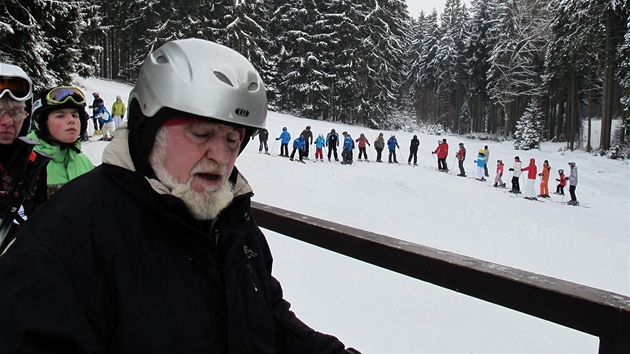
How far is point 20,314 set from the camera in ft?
3.54

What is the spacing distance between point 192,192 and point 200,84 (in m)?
0.38

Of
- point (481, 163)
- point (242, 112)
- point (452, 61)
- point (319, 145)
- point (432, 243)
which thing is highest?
point (452, 61)

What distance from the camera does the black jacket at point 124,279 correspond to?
3.68 ft

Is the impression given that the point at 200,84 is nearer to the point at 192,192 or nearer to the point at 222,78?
the point at 222,78

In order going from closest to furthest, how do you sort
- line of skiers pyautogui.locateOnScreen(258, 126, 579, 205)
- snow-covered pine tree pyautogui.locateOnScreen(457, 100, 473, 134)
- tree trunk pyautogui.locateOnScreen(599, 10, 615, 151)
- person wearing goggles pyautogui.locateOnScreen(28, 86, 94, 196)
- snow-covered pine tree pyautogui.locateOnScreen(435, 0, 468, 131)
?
1. person wearing goggles pyautogui.locateOnScreen(28, 86, 94, 196)
2. line of skiers pyautogui.locateOnScreen(258, 126, 579, 205)
3. tree trunk pyautogui.locateOnScreen(599, 10, 615, 151)
4. snow-covered pine tree pyautogui.locateOnScreen(435, 0, 468, 131)
5. snow-covered pine tree pyautogui.locateOnScreen(457, 100, 473, 134)

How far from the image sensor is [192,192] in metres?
1.57

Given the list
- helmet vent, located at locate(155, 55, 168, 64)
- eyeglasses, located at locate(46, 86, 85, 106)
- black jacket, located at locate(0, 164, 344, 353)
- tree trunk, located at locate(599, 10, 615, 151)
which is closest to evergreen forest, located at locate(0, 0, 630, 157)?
tree trunk, located at locate(599, 10, 615, 151)

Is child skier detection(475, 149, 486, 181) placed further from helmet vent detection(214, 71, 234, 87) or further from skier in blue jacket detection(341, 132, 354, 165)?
helmet vent detection(214, 71, 234, 87)

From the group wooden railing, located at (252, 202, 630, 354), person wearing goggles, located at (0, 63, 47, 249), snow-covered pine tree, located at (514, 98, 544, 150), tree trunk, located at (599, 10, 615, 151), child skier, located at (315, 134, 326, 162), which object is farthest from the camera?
snow-covered pine tree, located at (514, 98, 544, 150)

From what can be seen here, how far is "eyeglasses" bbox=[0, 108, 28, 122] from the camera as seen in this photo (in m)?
2.72

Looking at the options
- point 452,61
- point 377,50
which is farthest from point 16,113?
point 452,61

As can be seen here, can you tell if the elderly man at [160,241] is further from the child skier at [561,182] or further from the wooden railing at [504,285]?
the child skier at [561,182]

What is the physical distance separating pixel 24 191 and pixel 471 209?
49.6 ft

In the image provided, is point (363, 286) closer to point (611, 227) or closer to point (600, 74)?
point (611, 227)
